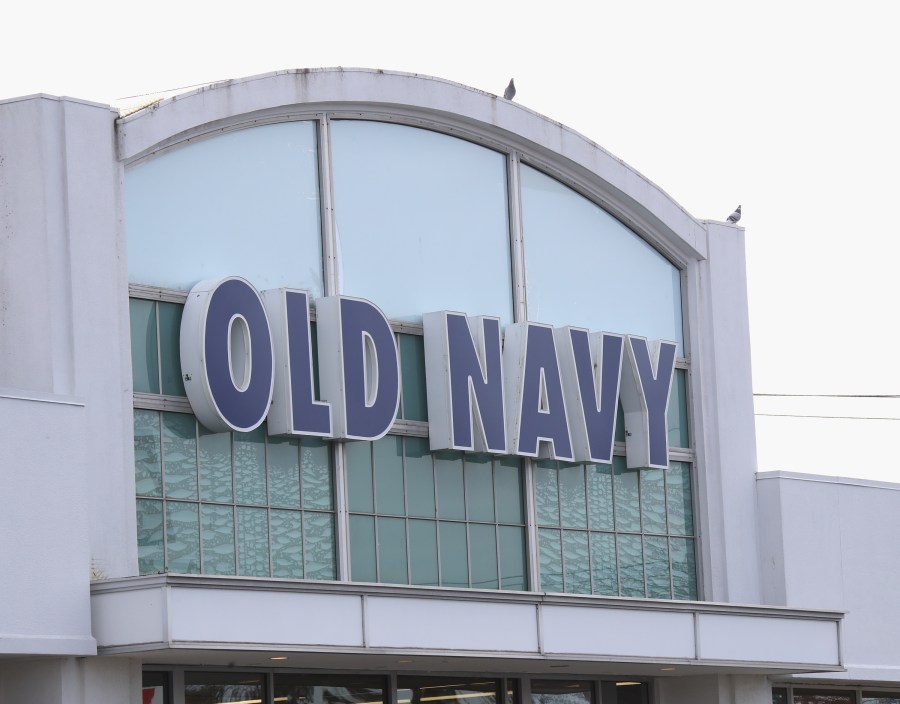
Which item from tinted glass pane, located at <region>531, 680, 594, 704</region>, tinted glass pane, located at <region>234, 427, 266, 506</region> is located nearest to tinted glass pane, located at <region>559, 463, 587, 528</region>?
tinted glass pane, located at <region>531, 680, 594, 704</region>

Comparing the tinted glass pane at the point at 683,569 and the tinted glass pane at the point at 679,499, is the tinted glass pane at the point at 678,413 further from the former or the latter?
the tinted glass pane at the point at 683,569

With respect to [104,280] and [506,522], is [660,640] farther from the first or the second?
[104,280]

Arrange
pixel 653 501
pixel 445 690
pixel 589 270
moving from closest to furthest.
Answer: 1. pixel 445 690
2. pixel 589 270
3. pixel 653 501

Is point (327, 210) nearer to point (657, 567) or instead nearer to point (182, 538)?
point (182, 538)

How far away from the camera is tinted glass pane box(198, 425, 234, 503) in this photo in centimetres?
1926

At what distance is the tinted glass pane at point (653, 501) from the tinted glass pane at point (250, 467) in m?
6.06

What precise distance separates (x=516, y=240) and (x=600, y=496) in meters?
3.46

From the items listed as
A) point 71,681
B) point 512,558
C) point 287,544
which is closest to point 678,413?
point 512,558

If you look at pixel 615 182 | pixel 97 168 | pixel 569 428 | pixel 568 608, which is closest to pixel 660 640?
pixel 568 608

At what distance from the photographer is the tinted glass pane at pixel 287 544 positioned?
19.8 m

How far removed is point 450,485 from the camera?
21.6m

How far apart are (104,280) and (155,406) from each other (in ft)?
4.67

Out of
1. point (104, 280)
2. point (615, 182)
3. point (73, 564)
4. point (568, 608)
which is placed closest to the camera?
point (73, 564)

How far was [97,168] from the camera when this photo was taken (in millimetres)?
18875
